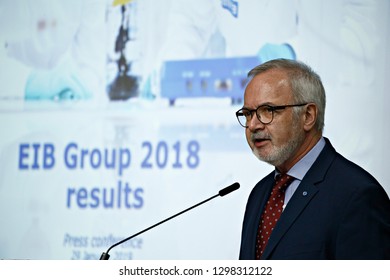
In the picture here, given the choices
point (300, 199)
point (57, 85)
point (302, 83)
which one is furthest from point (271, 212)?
point (57, 85)

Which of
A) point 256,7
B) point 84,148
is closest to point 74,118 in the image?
point 84,148

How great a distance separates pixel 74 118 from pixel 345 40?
1.48 meters

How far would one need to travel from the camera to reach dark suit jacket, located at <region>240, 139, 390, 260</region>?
1855mm

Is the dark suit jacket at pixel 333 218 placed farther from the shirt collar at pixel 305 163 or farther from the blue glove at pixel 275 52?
the blue glove at pixel 275 52

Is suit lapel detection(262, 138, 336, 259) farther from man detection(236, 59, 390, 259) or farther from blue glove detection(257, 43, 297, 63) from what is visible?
blue glove detection(257, 43, 297, 63)

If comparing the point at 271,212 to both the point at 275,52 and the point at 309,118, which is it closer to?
the point at 309,118

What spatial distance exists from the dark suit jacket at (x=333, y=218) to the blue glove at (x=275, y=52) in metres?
1.13

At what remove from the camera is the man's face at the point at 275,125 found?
213 centimetres

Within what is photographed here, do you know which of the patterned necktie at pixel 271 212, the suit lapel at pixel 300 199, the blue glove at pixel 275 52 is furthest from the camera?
the blue glove at pixel 275 52

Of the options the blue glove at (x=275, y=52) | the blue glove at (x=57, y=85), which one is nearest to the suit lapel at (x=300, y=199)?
the blue glove at (x=275, y=52)

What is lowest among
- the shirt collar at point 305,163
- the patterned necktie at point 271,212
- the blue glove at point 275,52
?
the patterned necktie at point 271,212

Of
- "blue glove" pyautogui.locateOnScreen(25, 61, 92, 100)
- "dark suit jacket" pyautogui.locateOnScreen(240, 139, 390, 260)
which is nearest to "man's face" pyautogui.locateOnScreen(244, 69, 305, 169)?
"dark suit jacket" pyautogui.locateOnScreen(240, 139, 390, 260)

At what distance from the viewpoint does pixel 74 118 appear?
3525 mm

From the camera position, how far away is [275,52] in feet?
10.5
